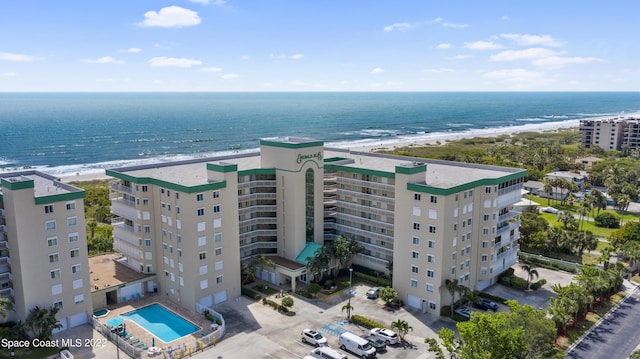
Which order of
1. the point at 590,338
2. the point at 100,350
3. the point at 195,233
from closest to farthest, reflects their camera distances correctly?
the point at 100,350 < the point at 590,338 < the point at 195,233

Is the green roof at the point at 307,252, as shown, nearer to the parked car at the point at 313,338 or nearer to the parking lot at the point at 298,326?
the parking lot at the point at 298,326

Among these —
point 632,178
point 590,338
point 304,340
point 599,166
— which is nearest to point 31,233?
point 304,340

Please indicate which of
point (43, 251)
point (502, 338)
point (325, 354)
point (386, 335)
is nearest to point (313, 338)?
point (325, 354)

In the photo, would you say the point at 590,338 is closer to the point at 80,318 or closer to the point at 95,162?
the point at 80,318

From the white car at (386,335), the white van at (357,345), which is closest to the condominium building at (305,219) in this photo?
the white car at (386,335)

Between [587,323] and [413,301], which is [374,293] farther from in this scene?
[587,323]
